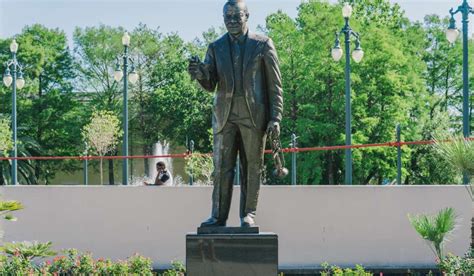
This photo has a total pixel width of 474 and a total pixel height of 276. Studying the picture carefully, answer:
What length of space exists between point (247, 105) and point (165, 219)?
7.03m

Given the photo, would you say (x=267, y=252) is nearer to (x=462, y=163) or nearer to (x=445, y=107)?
(x=462, y=163)

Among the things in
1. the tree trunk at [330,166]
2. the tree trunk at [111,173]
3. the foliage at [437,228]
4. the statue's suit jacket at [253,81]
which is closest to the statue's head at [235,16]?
the statue's suit jacket at [253,81]

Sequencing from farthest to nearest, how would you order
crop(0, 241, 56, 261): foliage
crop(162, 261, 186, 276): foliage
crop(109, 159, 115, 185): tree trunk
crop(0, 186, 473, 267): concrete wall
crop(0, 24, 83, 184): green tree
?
crop(0, 24, 83, 184): green tree < crop(109, 159, 115, 185): tree trunk < crop(0, 186, 473, 267): concrete wall < crop(0, 241, 56, 261): foliage < crop(162, 261, 186, 276): foliage

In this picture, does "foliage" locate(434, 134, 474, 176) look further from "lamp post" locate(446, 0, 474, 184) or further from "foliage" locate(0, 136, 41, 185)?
"foliage" locate(0, 136, 41, 185)

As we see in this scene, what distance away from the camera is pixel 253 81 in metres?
8.02

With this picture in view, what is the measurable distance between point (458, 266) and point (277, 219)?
3606 millimetres

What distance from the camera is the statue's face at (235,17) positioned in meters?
7.99

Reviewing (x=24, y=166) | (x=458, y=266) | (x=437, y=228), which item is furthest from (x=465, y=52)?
(x=24, y=166)

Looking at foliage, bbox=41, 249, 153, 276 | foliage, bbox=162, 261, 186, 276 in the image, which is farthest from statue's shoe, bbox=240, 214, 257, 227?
foliage, bbox=41, 249, 153, 276

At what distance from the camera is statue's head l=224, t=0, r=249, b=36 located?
7.99m

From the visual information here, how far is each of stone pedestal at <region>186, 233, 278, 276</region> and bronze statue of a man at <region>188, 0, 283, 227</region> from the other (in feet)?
0.76

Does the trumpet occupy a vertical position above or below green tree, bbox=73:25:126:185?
below

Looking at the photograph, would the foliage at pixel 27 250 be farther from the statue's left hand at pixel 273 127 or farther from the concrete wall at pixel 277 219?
→ the statue's left hand at pixel 273 127

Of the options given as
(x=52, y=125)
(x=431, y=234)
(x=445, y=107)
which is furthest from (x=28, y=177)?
(x=431, y=234)
